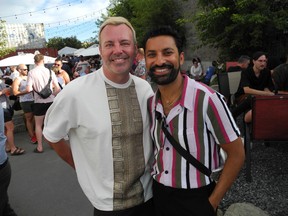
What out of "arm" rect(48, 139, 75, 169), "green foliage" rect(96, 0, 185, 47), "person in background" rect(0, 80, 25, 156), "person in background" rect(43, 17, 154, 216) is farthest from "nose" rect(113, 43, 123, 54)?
"green foliage" rect(96, 0, 185, 47)

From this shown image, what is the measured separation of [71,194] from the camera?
3668 millimetres

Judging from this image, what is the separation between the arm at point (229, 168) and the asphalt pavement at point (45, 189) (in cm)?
203

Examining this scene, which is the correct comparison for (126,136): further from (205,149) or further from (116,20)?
(116,20)

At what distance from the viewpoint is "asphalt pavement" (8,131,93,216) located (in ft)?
11.0

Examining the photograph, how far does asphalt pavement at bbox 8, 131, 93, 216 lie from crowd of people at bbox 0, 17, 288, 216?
68.5 inches

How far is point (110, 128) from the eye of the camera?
5.31 feet

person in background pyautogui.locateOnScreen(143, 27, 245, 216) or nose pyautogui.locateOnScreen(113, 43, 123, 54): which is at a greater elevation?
nose pyautogui.locateOnScreen(113, 43, 123, 54)

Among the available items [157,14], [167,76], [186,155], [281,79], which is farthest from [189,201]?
[157,14]

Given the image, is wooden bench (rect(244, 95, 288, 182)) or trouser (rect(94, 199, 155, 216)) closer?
trouser (rect(94, 199, 155, 216))

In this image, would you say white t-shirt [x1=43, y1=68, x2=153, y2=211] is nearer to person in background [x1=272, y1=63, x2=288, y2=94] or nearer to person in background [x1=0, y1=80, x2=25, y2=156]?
person in background [x1=272, y1=63, x2=288, y2=94]

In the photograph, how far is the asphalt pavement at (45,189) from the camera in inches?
132

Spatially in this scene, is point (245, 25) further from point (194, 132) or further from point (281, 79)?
point (194, 132)

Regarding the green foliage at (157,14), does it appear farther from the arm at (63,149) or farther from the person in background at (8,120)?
the arm at (63,149)

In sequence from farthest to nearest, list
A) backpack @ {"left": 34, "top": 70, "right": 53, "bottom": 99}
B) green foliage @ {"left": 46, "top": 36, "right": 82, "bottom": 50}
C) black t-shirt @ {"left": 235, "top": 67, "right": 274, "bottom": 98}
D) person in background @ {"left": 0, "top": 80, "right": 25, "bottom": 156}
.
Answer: green foliage @ {"left": 46, "top": 36, "right": 82, "bottom": 50}
backpack @ {"left": 34, "top": 70, "right": 53, "bottom": 99}
person in background @ {"left": 0, "top": 80, "right": 25, "bottom": 156}
black t-shirt @ {"left": 235, "top": 67, "right": 274, "bottom": 98}
